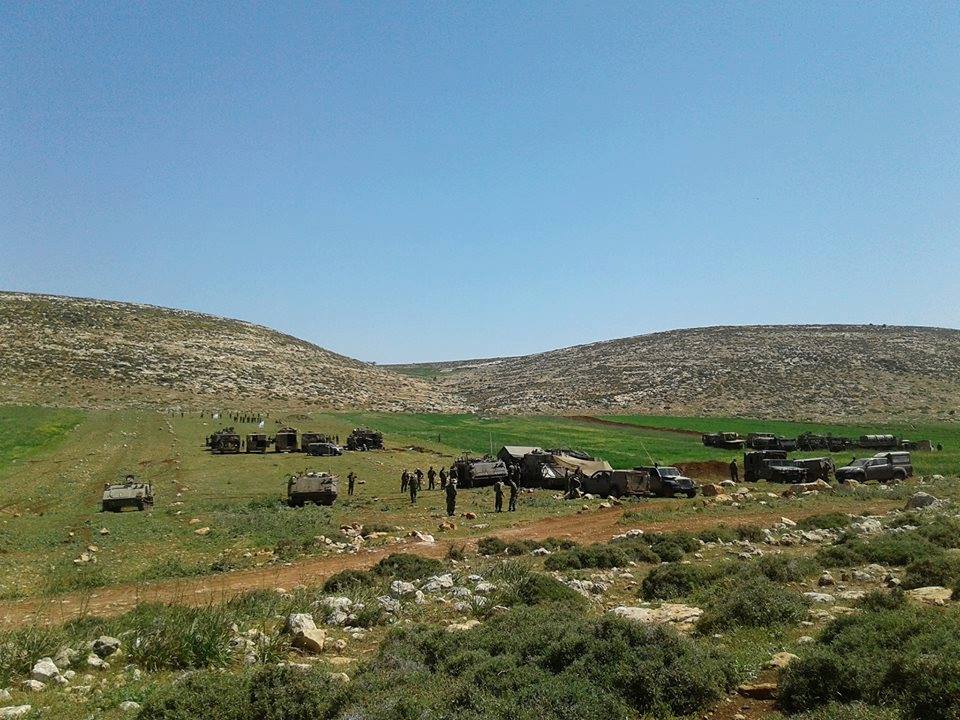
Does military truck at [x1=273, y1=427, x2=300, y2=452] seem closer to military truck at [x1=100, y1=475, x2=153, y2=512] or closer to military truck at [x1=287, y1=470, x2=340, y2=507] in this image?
military truck at [x1=287, y1=470, x2=340, y2=507]

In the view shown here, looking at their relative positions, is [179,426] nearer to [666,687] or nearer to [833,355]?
[666,687]

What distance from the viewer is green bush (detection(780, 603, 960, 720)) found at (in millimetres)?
6715

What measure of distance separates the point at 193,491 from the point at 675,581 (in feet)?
90.0

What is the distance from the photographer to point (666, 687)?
812cm

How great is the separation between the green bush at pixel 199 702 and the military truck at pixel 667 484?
2859 cm

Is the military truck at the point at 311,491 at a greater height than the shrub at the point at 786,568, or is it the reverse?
the shrub at the point at 786,568

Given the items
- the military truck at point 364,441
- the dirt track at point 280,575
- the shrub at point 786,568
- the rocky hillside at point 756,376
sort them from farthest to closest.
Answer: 1. the rocky hillside at point 756,376
2. the military truck at point 364,441
3. the shrub at point 786,568
4. the dirt track at point 280,575

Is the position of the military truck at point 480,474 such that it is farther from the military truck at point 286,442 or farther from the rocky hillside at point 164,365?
the rocky hillside at point 164,365

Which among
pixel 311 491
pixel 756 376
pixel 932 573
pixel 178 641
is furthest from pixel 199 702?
pixel 756 376

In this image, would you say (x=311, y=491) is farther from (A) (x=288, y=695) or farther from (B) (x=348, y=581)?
(A) (x=288, y=695)

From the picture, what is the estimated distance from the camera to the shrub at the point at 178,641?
10203 millimetres

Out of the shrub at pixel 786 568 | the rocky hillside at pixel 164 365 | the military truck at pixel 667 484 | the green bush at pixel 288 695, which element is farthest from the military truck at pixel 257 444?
the green bush at pixel 288 695

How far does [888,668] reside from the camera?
7512 millimetres

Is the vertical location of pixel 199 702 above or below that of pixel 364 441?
above
